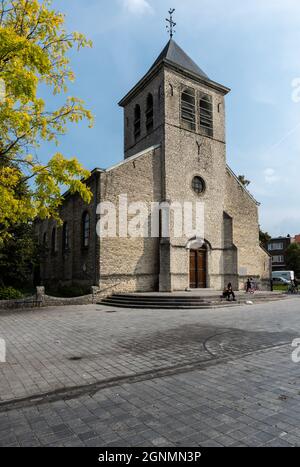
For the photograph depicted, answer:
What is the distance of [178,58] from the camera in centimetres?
2312

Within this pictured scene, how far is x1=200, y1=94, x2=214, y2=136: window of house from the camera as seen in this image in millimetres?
22781

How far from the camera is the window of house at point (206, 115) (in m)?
22.8

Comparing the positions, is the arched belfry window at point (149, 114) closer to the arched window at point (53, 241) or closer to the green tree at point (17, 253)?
the green tree at point (17, 253)

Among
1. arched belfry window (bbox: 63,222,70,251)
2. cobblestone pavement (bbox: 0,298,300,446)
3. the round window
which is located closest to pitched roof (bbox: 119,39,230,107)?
the round window

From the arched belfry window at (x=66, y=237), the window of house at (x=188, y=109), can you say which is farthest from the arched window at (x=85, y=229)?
the window of house at (x=188, y=109)

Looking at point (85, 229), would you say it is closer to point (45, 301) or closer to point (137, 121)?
point (45, 301)

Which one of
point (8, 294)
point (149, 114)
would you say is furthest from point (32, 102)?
point (149, 114)

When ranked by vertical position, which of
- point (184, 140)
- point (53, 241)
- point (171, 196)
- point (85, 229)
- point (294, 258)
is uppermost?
point (184, 140)

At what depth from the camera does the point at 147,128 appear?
22859 mm

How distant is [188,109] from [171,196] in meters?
6.53

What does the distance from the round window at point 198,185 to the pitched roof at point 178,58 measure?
7.44m

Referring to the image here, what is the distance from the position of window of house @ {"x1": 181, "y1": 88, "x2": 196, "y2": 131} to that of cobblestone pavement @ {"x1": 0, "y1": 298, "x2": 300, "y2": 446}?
1634cm

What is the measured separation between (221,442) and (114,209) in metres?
15.9

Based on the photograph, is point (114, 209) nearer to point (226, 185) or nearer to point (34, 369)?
point (226, 185)
